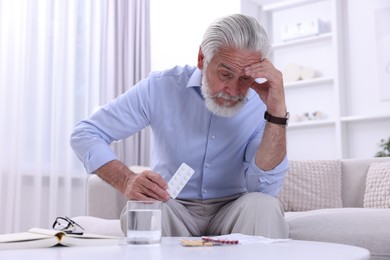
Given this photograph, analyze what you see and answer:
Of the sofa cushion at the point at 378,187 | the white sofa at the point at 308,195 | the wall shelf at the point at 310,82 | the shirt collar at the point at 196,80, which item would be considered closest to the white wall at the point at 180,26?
the wall shelf at the point at 310,82

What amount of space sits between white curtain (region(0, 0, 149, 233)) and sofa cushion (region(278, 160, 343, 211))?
1627mm

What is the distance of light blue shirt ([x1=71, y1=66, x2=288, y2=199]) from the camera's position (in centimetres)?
167

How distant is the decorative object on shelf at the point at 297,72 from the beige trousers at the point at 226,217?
310 cm

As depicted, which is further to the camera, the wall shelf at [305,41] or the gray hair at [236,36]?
the wall shelf at [305,41]

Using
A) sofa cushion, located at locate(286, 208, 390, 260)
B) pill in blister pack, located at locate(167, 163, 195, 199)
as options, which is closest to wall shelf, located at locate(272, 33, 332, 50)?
sofa cushion, located at locate(286, 208, 390, 260)

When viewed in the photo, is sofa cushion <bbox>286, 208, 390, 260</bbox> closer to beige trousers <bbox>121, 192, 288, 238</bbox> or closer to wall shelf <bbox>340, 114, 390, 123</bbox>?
beige trousers <bbox>121, 192, 288, 238</bbox>

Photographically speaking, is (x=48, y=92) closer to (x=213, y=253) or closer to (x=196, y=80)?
(x=196, y=80)

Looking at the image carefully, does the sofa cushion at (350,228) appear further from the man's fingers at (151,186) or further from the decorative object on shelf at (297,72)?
the decorative object on shelf at (297,72)

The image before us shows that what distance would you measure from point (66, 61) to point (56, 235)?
2815 millimetres

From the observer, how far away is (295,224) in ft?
7.10

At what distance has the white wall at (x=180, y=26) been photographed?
4719 mm

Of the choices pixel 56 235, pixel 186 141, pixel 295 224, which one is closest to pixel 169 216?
pixel 186 141

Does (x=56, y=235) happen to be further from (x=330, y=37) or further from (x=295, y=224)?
(x=330, y=37)

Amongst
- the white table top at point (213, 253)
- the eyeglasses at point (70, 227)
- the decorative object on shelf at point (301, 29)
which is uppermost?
the decorative object on shelf at point (301, 29)
